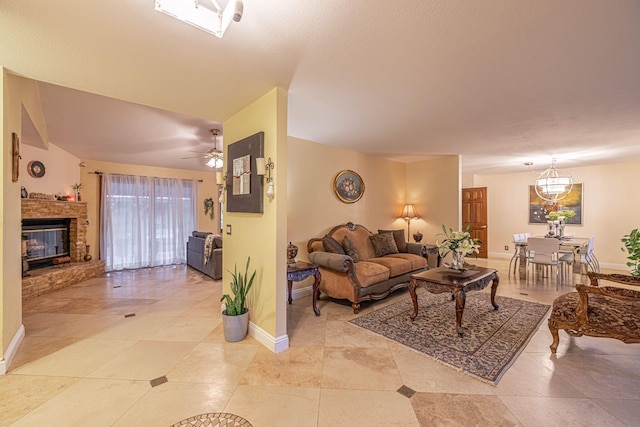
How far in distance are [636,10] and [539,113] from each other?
173 cm

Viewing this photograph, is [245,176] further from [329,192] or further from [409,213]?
[409,213]

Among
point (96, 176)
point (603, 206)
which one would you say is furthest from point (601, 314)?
point (96, 176)

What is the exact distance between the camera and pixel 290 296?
12.5ft

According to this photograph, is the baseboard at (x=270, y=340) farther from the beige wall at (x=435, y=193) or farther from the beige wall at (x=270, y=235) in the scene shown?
the beige wall at (x=435, y=193)

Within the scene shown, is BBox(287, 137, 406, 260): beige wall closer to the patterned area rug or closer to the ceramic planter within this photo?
the ceramic planter

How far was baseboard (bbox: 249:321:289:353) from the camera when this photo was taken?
8.18 feet

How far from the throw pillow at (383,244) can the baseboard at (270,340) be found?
255 centimetres

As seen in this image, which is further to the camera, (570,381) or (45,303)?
(45,303)

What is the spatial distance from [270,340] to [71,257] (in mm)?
5289

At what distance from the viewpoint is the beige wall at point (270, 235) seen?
250 cm

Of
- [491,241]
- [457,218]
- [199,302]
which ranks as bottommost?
[199,302]

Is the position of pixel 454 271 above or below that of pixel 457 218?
below

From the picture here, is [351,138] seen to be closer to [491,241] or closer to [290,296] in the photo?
[290,296]

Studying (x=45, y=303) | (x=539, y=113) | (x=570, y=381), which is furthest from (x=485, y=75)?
(x=45, y=303)
